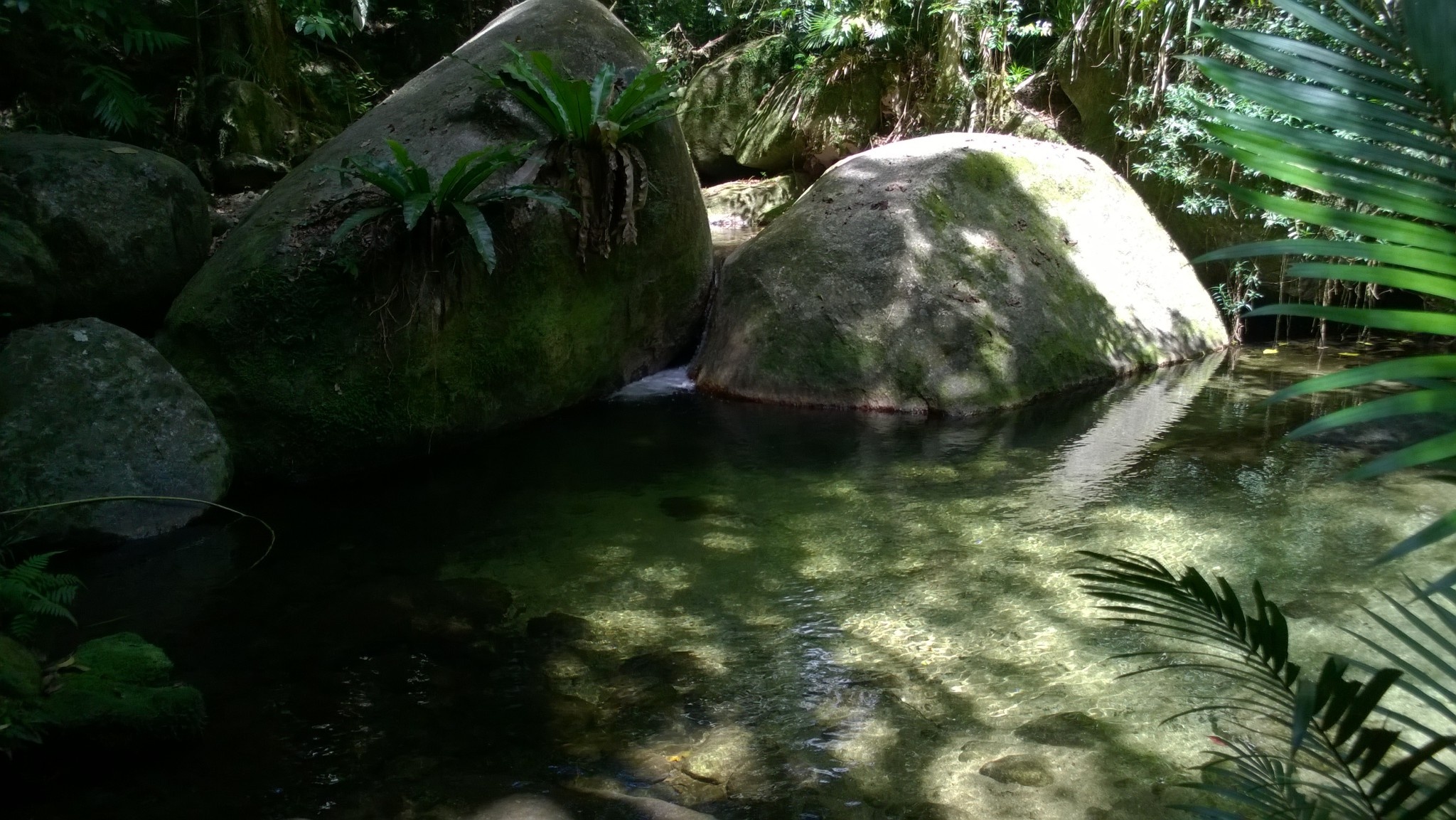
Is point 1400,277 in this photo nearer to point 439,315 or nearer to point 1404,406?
point 1404,406

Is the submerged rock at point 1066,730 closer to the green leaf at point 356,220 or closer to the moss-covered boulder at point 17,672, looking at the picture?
the moss-covered boulder at point 17,672

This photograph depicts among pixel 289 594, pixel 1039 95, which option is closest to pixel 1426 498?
pixel 289 594

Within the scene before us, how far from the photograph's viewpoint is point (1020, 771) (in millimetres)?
2701

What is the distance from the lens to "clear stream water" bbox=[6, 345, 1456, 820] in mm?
2715

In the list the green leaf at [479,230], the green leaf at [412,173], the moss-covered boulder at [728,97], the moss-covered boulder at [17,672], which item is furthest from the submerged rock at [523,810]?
the moss-covered boulder at [728,97]

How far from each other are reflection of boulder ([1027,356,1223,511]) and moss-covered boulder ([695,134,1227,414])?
0.88 feet

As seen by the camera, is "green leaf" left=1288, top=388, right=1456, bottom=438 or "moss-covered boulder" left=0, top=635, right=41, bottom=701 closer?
"green leaf" left=1288, top=388, right=1456, bottom=438

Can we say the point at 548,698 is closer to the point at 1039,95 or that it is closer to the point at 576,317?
the point at 576,317

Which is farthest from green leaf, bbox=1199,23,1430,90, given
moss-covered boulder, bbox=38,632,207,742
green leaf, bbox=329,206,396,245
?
green leaf, bbox=329,206,396,245

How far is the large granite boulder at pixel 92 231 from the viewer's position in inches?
204

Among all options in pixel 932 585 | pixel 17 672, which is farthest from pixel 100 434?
pixel 932 585

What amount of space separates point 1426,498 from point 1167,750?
9.05 feet

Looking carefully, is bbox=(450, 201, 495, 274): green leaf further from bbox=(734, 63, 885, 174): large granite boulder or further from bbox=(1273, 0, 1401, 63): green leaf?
bbox=(734, 63, 885, 174): large granite boulder

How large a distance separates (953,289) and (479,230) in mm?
3301
